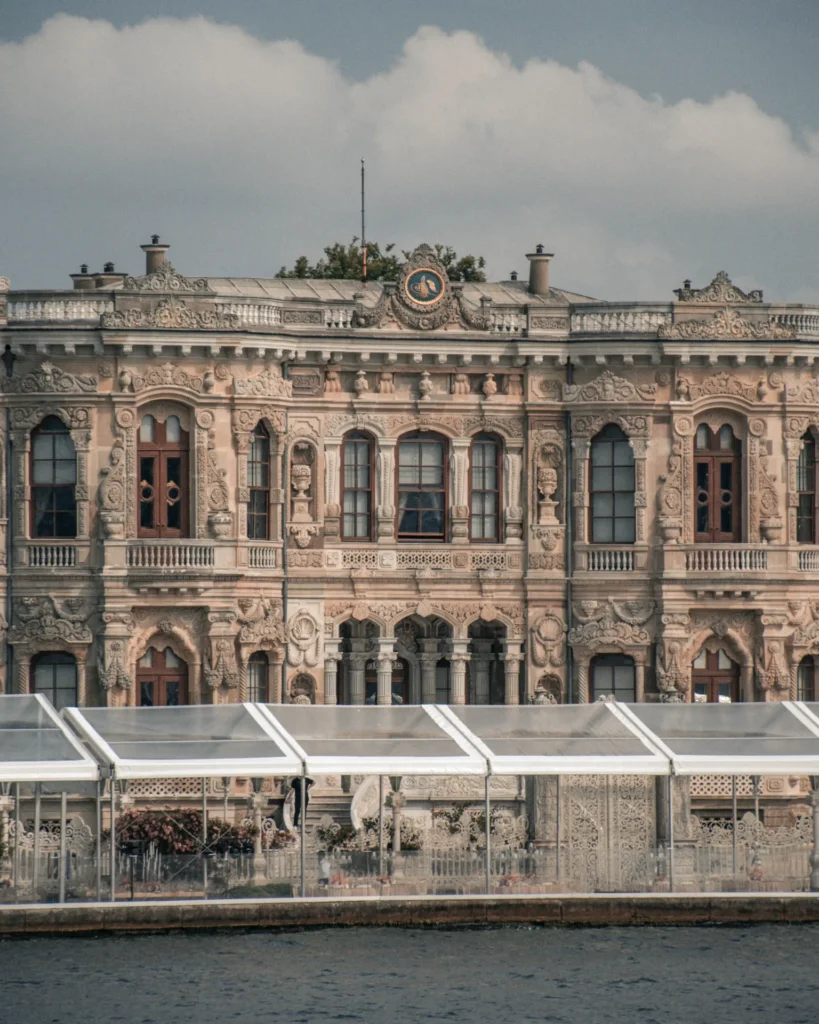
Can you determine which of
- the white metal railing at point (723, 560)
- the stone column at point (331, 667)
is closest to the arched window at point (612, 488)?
the white metal railing at point (723, 560)

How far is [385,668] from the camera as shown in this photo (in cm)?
6525

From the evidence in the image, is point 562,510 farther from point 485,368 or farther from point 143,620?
point 143,620

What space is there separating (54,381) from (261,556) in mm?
5182

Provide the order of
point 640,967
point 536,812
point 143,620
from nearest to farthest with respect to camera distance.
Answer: point 640,967, point 536,812, point 143,620

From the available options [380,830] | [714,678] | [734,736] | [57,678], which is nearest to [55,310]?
[57,678]

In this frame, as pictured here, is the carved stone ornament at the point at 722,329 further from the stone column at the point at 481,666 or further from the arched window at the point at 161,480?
the arched window at the point at 161,480

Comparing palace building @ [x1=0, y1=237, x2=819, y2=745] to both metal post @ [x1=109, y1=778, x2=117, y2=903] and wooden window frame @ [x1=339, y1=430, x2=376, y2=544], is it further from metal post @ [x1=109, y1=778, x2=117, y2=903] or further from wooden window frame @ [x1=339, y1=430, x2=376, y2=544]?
metal post @ [x1=109, y1=778, x2=117, y2=903]

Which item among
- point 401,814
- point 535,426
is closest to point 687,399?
point 535,426

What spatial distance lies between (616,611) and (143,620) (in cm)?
925

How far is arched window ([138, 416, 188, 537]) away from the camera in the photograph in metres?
63.7

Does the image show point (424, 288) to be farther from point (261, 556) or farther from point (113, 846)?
point (113, 846)

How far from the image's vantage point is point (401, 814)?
57.4 metres

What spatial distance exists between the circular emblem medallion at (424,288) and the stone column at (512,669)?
6849 millimetres

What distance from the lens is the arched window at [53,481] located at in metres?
63.8
